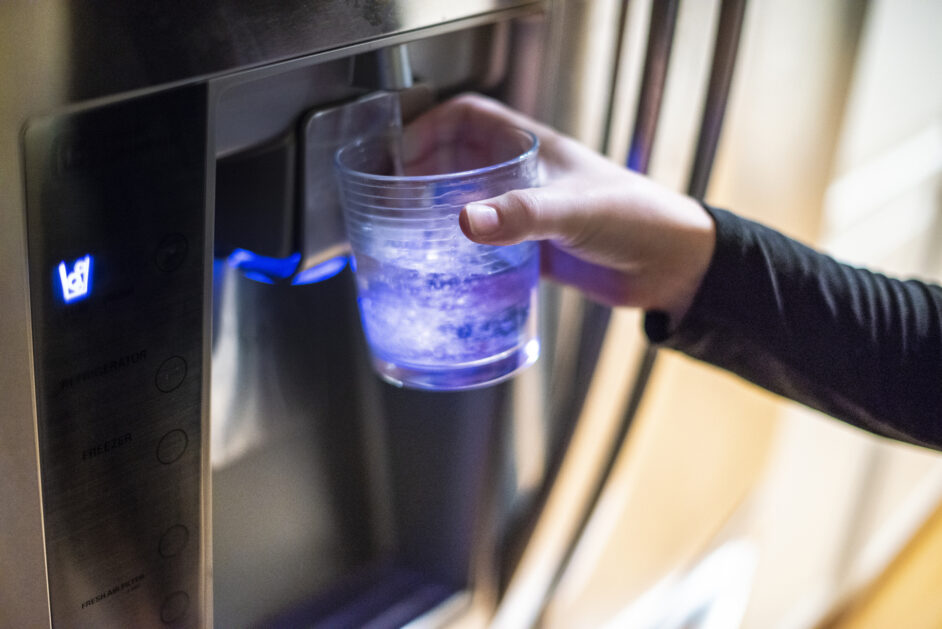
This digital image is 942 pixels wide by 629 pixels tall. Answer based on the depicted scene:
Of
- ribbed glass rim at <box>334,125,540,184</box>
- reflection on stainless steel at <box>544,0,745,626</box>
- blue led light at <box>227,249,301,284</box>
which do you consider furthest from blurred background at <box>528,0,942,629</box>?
blue led light at <box>227,249,301,284</box>

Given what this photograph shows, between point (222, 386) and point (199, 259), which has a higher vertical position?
point (199, 259)

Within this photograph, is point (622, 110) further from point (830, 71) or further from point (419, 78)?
point (830, 71)

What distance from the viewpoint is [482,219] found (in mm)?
453

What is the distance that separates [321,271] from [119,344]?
170 mm

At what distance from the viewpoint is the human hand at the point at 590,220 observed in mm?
489

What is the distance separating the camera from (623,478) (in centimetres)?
79

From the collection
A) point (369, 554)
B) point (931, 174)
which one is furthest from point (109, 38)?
point (931, 174)

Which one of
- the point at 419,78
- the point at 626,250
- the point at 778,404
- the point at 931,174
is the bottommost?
the point at 778,404

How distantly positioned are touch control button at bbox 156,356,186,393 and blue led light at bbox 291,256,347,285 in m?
0.11

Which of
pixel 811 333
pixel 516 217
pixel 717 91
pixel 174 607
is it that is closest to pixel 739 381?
pixel 811 333

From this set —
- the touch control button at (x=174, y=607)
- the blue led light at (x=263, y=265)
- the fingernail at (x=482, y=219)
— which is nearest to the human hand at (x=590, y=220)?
the fingernail at (x=482, y=219)

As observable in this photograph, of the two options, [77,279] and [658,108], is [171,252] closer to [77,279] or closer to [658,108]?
[77,279]

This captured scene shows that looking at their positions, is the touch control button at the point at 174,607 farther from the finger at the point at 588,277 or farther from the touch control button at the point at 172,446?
the finger at the point at 588,277

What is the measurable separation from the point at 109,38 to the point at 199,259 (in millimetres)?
105
